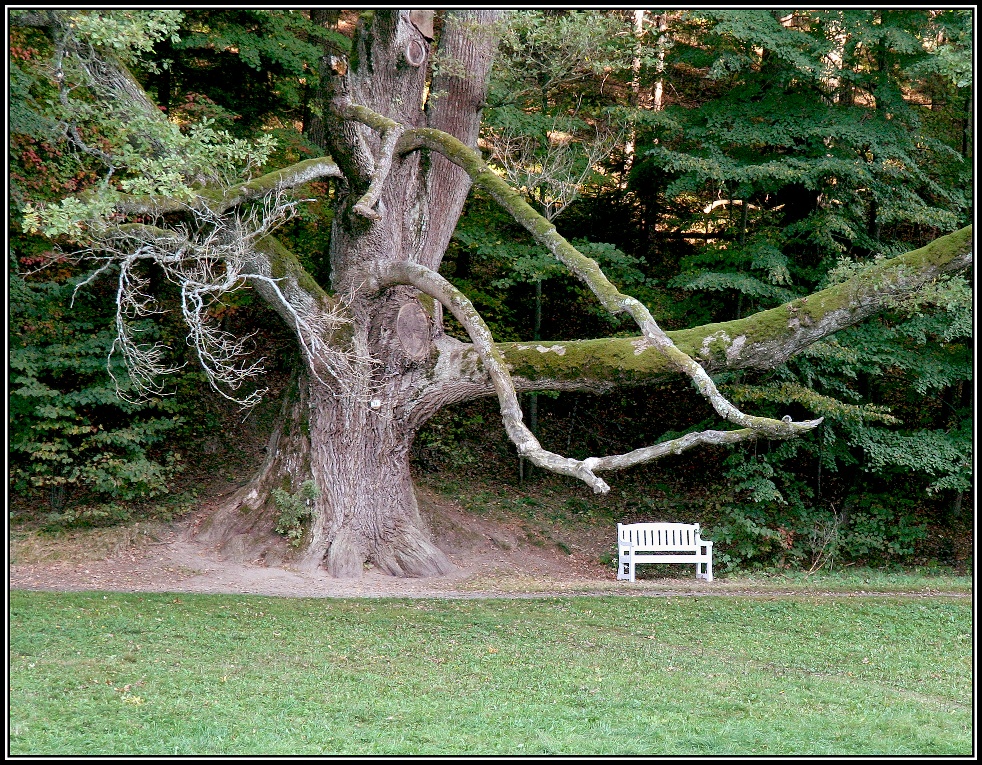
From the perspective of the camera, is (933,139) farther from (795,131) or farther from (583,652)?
(583,652)

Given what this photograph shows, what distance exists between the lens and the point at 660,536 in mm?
12438

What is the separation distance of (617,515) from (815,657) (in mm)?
7616

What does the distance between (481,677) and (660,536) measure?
19.7ft

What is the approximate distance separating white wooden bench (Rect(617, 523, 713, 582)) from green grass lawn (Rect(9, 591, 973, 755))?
2.08 metres

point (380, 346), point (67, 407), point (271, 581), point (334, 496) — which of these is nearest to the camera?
point (271, 581)

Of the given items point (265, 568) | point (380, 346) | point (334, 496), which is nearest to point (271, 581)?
point (265, 568)

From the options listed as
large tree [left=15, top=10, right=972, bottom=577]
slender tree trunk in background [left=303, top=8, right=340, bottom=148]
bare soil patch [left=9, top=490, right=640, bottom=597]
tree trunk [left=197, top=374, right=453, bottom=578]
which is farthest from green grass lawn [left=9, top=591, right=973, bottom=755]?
slender tree trunk in background [left=303, top=8, right=340, bottom=148]

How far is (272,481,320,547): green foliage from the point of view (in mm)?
11094

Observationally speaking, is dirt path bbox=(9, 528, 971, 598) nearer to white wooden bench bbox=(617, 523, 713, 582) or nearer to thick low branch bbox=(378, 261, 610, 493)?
white wooden bench bbox=(617, 523, 713, 582)

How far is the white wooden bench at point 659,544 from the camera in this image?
12.2 meters

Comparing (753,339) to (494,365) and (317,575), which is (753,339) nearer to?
(494,365)

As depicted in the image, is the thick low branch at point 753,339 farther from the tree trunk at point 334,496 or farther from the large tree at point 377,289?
the tree trunk at point 334,496

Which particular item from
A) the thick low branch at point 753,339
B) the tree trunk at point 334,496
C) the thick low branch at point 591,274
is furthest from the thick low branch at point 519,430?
the tree trunk at point 334,496

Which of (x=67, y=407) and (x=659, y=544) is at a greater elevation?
(x=67, y=407)
